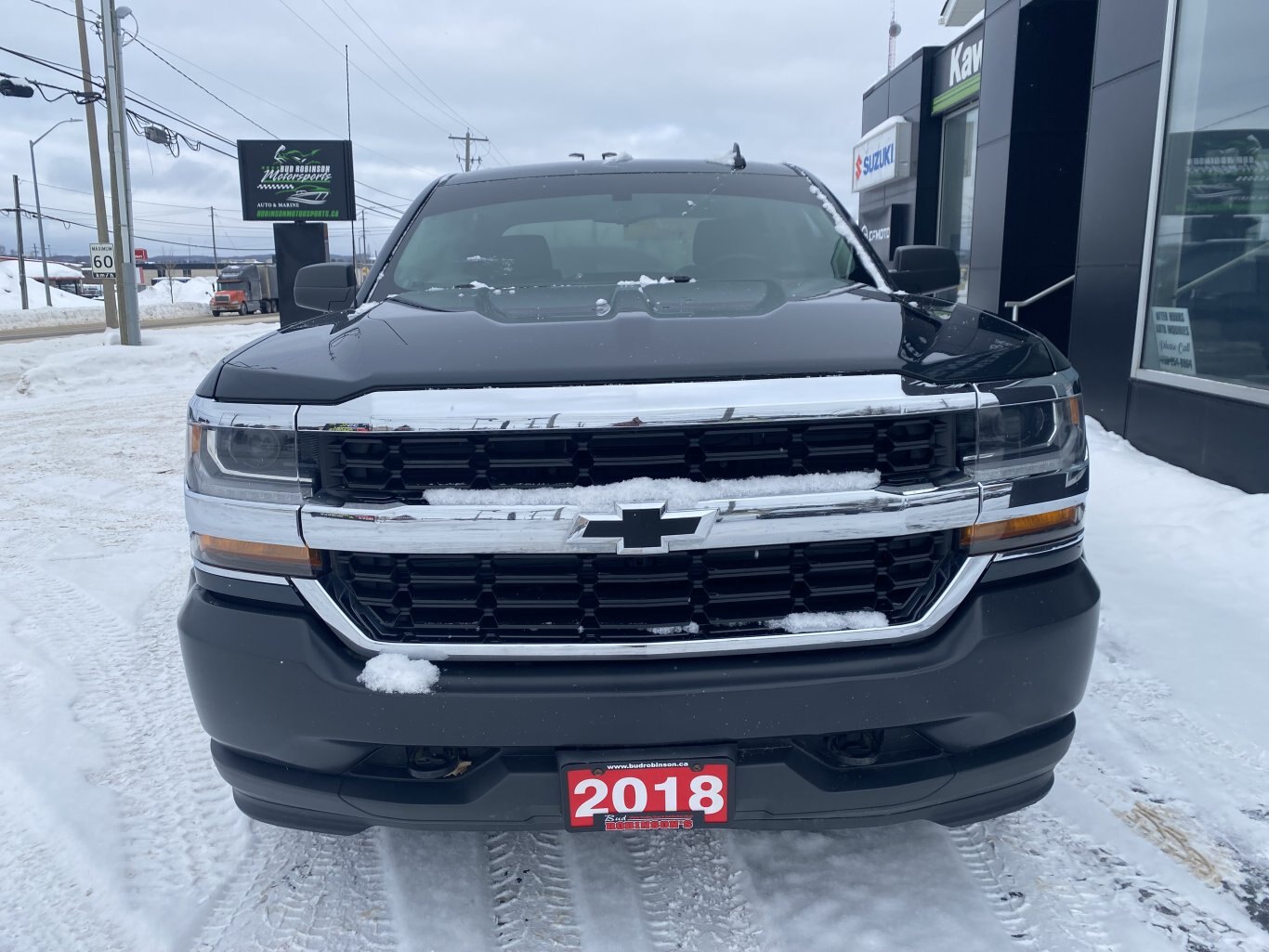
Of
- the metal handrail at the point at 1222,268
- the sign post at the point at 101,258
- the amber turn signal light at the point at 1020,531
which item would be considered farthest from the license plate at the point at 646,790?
the sign post at the point at 101,258

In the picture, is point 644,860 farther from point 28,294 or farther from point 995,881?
point 28,294

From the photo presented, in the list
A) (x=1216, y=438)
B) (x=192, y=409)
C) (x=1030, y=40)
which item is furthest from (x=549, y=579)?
(x=1030, y=40)

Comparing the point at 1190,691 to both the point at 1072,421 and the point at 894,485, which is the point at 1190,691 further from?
the point at 894,485

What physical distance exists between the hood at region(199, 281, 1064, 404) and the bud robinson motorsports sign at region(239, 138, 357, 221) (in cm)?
1531

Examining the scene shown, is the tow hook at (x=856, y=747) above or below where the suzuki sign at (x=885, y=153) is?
below

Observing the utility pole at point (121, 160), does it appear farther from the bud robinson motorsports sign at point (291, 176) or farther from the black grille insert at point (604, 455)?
the black grille insert at point (604, 455)

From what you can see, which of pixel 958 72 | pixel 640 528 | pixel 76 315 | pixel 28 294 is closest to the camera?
pixel 640 528

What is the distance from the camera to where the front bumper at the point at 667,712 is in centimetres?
181

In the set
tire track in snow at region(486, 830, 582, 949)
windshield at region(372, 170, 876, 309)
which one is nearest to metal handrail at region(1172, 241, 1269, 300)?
windshield at region(372, 170, 876, 309)

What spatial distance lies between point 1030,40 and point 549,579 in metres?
11.4

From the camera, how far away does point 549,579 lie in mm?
1847

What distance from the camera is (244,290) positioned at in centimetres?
4872

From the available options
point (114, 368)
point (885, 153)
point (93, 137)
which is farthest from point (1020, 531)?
point (93, 137)

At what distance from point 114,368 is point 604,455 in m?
15.7
